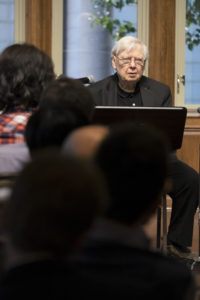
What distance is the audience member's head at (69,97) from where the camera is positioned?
5.66ft

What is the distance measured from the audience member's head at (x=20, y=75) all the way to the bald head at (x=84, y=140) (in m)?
0.96

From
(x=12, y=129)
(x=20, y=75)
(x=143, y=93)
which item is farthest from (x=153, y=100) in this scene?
(x=12, y=129)

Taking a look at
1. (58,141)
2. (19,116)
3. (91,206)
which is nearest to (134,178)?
(91,206)

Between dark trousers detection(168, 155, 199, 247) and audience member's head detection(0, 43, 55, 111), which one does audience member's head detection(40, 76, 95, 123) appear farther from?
dark trousers detection(168, 155, 199, 247)

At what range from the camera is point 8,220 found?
33.9 inches

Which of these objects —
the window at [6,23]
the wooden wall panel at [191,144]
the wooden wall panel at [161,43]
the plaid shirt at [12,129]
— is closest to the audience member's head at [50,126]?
the plaid shirt at [12,129]

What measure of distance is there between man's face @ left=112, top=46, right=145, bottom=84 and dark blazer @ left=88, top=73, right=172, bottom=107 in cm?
8

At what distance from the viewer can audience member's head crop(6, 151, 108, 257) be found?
0.81m

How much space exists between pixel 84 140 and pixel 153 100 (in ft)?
8.60

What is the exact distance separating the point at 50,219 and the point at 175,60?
4.33m

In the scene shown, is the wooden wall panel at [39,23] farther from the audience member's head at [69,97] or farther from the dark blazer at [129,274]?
the dark blazer at [129,274]

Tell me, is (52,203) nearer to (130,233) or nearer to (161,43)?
(130,233)

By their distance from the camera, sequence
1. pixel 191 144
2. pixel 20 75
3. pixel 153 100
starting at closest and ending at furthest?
1. pixel 20 75
2. pixel 153 100
3. pixel 191 144

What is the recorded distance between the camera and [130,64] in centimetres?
400
